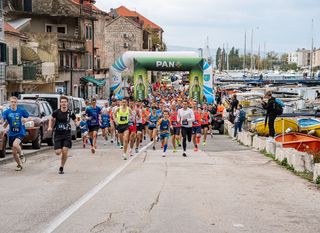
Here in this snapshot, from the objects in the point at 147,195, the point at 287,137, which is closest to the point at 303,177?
the point at 147,195

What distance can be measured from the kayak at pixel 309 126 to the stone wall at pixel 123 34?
79538mm

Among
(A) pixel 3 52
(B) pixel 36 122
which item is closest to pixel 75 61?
(A) pixel 3 52

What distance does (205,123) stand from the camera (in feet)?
97.6

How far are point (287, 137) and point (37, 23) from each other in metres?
44.6

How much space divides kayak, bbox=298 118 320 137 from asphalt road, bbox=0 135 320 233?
54.7 ft

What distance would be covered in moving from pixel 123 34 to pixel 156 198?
358ft

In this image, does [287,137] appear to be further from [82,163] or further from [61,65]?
[61,65]

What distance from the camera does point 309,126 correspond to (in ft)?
121

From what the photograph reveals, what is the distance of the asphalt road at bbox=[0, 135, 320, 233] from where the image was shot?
9664 millimetres

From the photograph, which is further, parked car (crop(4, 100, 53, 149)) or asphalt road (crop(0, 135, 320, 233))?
parked car (crop(4, 100, 53, 149))

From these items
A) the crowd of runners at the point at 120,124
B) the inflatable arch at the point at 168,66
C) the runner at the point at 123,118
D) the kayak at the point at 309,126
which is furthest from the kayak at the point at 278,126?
the runner at the point at 123,118

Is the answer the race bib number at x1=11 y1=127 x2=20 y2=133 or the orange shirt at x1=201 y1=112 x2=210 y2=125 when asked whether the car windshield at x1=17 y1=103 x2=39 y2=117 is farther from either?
the orange shirt at x1=201 y1=112 x2=210 y2=125

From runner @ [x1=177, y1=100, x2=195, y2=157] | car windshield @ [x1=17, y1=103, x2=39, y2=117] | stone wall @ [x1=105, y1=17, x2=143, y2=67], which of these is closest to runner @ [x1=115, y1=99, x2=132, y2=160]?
runner @ [x1=177, y1=100, x2=195, y2=157]

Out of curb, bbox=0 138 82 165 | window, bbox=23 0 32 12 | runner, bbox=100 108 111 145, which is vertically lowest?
curb, bbox=0 138 82 165
